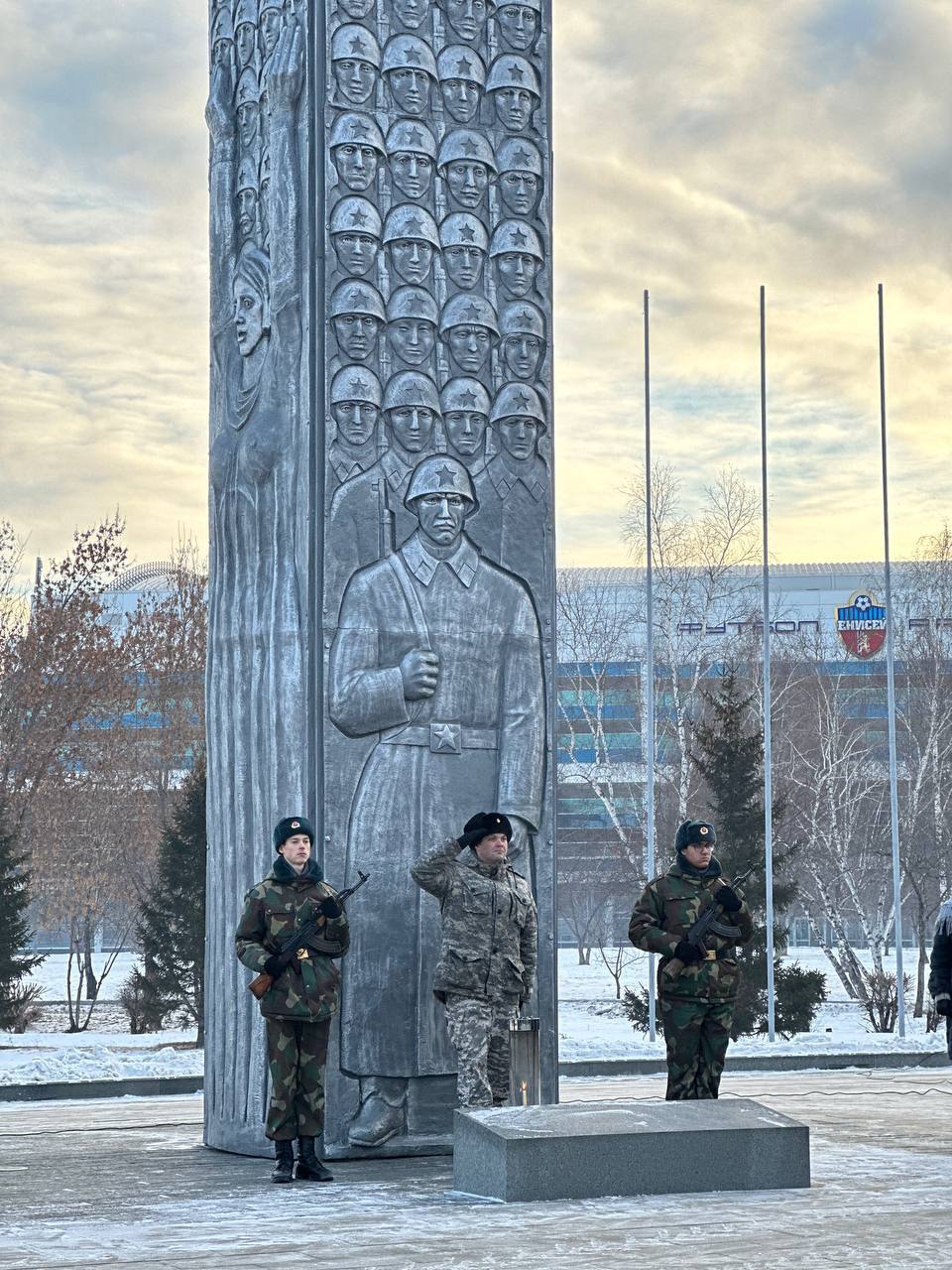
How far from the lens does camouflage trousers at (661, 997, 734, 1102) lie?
401 inches

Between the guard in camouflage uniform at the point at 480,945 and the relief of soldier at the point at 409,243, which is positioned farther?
the relief of soldier at the point at 409,243

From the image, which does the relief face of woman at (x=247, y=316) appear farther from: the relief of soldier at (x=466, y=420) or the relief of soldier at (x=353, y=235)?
the relief of soldier at (x=466, y=420)

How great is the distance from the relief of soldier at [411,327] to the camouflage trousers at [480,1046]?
12.2ft

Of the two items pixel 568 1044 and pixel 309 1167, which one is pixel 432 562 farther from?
pixel 568 1044

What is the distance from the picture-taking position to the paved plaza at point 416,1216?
6.68 m

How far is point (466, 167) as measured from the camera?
36.9 feet

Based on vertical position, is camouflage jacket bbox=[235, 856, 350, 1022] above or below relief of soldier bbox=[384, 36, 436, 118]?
below

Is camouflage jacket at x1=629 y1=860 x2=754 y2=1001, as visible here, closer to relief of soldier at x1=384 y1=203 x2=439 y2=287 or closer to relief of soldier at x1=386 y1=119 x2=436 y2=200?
relief of soldier at x1=384 y1=203 x2=439 y2=287

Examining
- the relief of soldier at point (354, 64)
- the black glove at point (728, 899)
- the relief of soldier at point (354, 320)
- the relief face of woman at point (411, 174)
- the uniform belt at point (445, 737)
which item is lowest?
the black glove at point (728, 899)

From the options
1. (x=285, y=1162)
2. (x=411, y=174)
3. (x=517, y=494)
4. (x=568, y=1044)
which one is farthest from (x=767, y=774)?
(x=285, y=1162)

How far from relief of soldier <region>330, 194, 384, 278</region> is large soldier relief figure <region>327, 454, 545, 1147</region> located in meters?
1.21

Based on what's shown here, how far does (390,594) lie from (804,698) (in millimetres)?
32138

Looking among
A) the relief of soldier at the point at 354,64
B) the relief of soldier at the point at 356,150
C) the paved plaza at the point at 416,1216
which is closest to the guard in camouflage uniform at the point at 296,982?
the paved plaza at the point at 416,1216

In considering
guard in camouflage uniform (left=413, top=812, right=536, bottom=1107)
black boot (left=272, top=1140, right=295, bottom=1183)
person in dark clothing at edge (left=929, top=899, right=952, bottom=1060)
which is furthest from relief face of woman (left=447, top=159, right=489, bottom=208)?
black boot (left=272, top=1140, right=295, bottom=1183)
